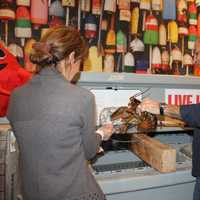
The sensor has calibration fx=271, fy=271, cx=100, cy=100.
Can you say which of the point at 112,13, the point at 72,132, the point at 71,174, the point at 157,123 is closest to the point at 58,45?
the point at 72,132

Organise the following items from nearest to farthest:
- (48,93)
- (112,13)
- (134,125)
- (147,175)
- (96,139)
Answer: (48,93) → (96,139) → (147,175) → (134,125) → (112,13)

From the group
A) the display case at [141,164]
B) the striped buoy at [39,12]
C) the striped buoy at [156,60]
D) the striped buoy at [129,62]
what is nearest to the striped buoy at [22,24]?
the striped buoy at [39,12]

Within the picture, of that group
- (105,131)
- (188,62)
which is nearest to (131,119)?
(105,131)

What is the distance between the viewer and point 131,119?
1468mm

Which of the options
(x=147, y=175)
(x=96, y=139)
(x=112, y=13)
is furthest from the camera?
(x=112, y=13)

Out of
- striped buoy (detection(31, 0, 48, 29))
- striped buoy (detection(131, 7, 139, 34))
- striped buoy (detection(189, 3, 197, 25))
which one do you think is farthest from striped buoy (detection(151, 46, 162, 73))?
striped buoy (detection(31, 0, 48, 29))

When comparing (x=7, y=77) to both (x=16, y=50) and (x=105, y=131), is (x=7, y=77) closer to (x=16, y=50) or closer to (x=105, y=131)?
(x=105, y=131)

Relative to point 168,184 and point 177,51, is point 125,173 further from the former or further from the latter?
point 177,51

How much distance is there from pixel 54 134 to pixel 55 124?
1.4 inches

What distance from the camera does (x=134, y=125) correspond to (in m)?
1.51

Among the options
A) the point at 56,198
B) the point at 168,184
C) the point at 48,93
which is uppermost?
the point at 48,93

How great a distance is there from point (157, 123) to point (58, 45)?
0.85 metres

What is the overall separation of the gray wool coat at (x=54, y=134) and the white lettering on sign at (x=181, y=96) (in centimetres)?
86

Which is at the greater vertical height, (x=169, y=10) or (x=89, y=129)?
(x=169, y=10)
